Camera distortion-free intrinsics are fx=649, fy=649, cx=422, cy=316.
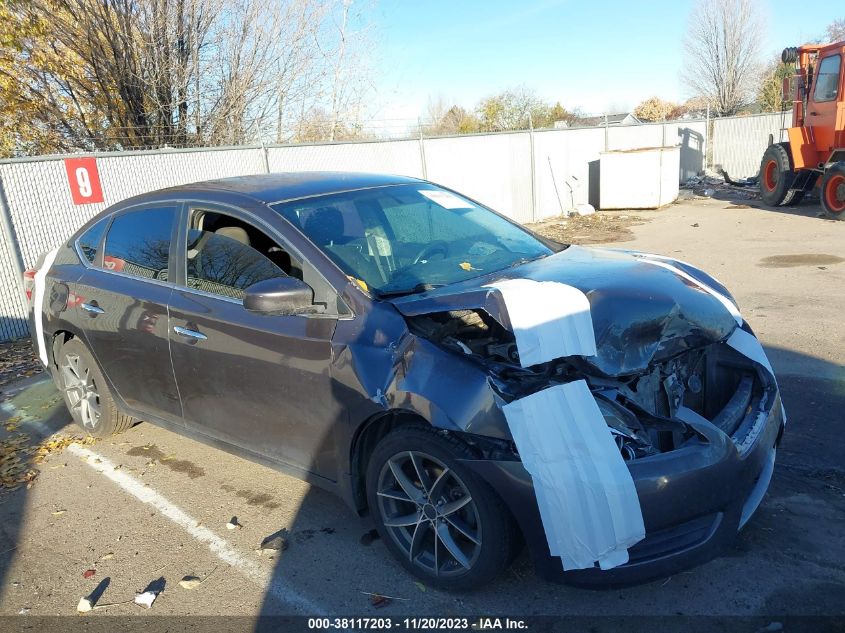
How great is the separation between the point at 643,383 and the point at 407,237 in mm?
1523

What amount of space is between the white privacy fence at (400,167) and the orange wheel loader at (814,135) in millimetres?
4436

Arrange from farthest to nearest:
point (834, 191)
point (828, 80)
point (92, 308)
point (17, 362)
Answer: 1. point (834, 191)
2. point (828, 80)
3. point (17, 362)
4. point (92, 308)

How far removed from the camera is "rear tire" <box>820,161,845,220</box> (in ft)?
41.7

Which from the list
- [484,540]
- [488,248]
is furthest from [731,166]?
[484,540]

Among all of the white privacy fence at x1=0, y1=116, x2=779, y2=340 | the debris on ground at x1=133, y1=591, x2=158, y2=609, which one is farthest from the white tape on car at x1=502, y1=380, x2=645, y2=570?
the white privacy fence at x1=0, y1=116, x2=779, y2=340

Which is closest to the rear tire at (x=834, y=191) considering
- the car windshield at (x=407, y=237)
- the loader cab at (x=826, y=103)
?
the loader cab at (x=826, y=103)

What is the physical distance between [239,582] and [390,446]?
105 centimetres

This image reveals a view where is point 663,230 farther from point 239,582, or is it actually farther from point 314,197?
point 239,582

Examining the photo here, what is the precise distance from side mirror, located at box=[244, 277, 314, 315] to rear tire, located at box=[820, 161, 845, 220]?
13123mm

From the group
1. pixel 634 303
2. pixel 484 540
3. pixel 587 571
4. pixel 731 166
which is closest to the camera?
pixel 587 571

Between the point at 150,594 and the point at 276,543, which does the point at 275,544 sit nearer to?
the point at 276,543

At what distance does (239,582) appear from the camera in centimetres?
311

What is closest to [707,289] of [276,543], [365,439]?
[365,439]

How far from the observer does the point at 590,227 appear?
14680 mm
